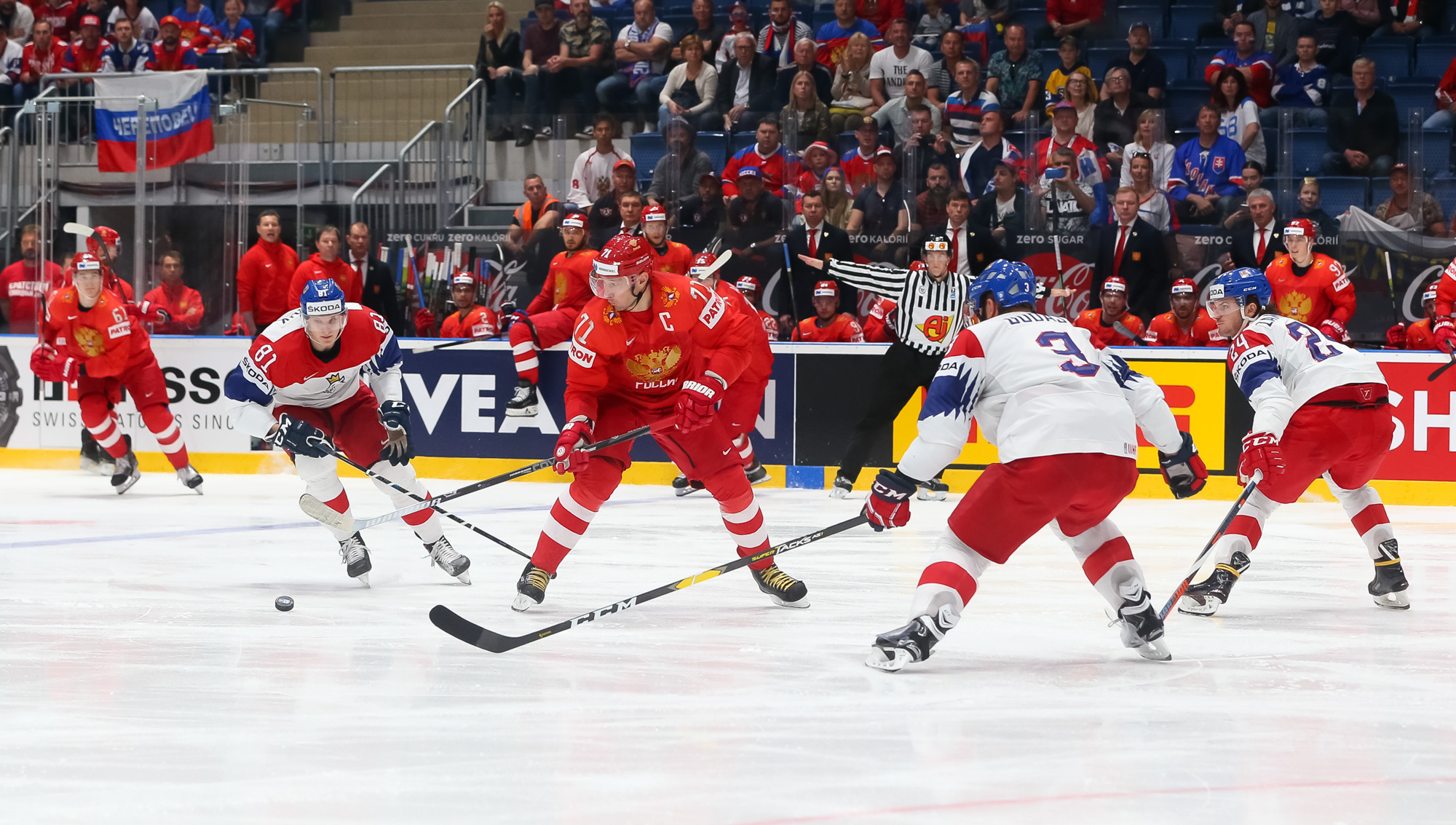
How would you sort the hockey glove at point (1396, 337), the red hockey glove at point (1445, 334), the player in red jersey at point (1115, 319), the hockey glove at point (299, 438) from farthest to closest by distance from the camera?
the player in red jersey at point (1115, 319)
the hockey glove at point (1396, 337)
the red hockey glove at point (1445, 334)
the hockey glove at point (299, 438)

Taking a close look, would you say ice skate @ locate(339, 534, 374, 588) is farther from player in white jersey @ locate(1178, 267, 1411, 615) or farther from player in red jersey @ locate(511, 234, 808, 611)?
player in white jersey @ locate(1178, 267, 1411, 615)

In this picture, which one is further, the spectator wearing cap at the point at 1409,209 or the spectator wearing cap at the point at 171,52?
the spectator wearing cap at the point at 171,52

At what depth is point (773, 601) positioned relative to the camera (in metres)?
5.46

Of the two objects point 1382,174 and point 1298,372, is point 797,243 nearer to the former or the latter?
point 1382,174

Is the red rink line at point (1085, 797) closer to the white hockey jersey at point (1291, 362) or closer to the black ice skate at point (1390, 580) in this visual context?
the white hockey jersey at point (1291, 362)

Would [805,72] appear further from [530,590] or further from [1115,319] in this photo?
[530,590]

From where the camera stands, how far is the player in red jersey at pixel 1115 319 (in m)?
9.48

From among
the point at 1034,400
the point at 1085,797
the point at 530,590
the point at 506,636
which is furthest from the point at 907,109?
the point at 1085,797

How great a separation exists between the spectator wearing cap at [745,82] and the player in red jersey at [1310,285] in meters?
3.83

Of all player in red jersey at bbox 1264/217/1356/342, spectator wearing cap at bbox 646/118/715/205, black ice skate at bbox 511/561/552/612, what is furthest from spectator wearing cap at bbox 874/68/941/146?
black ice skate at bbox 511/561/552/612

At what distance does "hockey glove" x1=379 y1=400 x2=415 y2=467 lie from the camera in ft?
18.6

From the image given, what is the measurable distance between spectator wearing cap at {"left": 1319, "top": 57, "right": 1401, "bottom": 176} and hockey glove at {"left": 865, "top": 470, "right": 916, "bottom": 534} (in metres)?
6.70

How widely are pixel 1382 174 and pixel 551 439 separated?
5.46 metres

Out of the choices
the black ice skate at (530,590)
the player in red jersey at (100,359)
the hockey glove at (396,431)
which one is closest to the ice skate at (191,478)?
the player in red jersey at (100,359)
